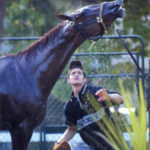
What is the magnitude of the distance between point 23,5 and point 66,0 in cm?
139

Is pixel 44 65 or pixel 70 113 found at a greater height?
pixel 44 65

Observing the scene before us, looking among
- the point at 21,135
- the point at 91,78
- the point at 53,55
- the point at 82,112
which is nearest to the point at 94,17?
Answer: the point at 53,55

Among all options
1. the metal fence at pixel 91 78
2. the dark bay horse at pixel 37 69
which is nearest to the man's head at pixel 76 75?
the dark bay horse at pixel 37 69

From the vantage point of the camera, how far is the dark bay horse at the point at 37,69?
4363 mm

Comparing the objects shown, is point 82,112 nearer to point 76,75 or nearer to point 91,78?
point 76,75

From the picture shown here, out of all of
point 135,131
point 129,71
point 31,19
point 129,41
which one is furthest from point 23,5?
point 135,131

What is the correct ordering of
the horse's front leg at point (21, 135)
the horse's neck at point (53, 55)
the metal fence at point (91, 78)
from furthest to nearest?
the metal fence at point (91, 78) < the horse's neck at point (53, 55) < the horse's front leg at point (21, 135)

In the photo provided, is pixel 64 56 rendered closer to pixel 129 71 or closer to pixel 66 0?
pixel 129 71

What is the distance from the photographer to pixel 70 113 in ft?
16.3

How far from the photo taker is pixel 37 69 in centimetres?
453

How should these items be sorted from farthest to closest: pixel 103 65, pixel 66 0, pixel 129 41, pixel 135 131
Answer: pixel 66 0 < pixel 129 41 < pixel 103 65 < pixel 135 131

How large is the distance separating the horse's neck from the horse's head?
0.34 feet

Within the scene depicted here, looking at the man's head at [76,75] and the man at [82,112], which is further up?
the man's head at [76,75]

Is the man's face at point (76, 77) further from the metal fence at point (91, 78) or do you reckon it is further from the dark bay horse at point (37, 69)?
the metal fence at point (91, 78)
